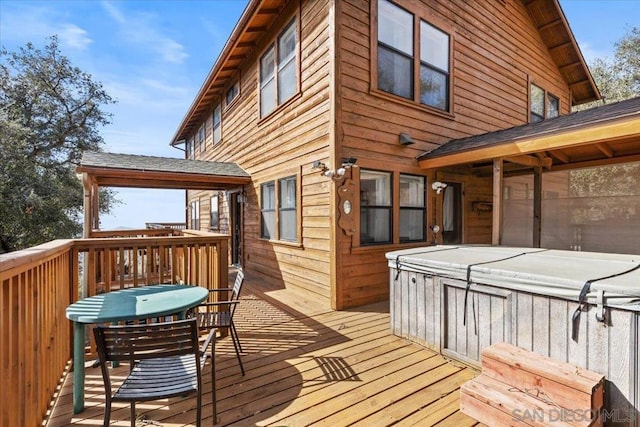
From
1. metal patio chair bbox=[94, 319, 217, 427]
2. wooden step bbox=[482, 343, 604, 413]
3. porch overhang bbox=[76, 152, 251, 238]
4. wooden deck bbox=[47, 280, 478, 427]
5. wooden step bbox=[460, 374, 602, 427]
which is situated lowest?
wooden deck bbox=[47, 280, 478, 427]

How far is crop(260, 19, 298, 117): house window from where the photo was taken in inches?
231

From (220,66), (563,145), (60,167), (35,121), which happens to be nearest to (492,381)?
(563,145)

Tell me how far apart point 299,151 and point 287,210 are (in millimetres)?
1247

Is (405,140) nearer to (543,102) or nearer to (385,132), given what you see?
(385,132)

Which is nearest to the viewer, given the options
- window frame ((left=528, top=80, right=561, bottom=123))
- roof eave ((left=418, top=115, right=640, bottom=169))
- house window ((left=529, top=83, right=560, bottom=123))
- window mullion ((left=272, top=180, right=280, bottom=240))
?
roof eave ((left=418, top=115, right=640, bottom=169))

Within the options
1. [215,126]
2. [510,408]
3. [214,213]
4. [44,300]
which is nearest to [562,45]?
[510,408]

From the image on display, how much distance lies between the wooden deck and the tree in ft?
38.3

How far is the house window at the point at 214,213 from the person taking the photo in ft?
34.5

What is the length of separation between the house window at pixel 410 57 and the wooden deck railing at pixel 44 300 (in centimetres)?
412

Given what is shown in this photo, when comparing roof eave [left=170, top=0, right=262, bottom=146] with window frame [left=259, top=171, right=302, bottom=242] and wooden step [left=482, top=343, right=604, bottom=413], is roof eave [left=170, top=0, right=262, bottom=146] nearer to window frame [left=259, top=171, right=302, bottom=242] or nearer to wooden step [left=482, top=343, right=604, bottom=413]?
window frame [left=259, top=171, right=302, bottom=242]

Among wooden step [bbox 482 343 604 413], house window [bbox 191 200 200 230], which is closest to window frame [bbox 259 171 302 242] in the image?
wooden step [bbox 482 343 604 413]

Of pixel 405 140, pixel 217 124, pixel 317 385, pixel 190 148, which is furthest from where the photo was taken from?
pixel 190 148

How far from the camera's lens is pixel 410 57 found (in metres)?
5.52

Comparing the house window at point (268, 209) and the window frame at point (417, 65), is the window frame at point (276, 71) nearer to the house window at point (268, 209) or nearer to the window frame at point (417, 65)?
the window frame at point (417, 65)
